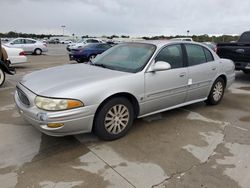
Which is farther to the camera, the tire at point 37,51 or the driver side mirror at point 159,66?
→ the tire at point 37,51

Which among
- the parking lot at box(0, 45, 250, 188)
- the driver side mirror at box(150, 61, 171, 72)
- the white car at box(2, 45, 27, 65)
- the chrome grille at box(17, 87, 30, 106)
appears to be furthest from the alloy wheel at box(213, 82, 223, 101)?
the white car at box(2, 45, 27, 65)

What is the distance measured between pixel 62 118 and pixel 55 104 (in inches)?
8.0

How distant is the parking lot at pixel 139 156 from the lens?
2842 mm

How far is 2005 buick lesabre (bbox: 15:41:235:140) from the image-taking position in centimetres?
325

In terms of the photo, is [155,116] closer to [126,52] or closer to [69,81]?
[126,52]

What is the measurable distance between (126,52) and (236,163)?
103 inches

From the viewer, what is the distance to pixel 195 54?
5043mm

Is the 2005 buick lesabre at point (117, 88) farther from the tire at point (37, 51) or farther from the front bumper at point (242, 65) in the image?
the tire at point (37, 51)

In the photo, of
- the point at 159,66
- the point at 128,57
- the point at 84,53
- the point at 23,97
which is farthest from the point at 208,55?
the point at 84,53

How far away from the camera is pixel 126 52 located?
4.62m

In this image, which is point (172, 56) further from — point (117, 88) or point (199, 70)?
point (117, 88)

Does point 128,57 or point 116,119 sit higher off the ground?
point 128,57

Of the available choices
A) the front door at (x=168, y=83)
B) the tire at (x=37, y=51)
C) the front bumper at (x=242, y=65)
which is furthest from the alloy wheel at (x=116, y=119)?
the tire at (x=37, y=51)

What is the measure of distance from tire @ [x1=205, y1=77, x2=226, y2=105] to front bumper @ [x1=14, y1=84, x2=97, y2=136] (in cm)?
315
